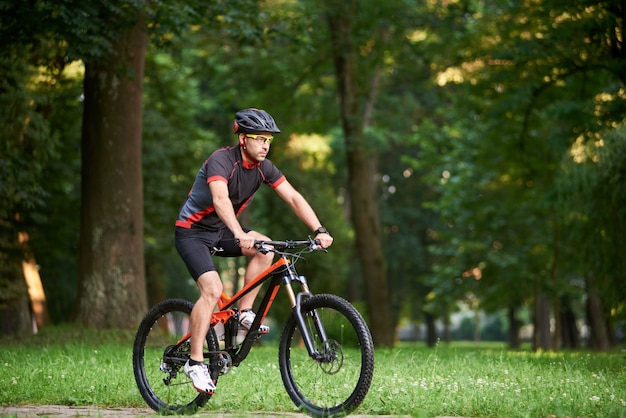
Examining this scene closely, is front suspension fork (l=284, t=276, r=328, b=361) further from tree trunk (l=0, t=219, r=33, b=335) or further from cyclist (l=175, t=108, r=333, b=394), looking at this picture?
tree trunk (l=0, t=219, r=33, b=335)

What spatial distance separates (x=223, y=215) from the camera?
6.29 meters

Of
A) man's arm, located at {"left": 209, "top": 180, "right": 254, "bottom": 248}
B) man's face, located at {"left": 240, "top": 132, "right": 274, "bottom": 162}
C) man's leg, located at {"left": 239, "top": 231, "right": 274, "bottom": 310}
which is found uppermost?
man's face, located at {"left": 240, "top": 132, "right": 274, "bottom": 162}

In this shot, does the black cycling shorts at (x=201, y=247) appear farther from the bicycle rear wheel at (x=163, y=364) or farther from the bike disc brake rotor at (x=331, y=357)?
the bike disc brake rotor at (x=331, y=357)

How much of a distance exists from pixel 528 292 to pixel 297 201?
21439 millimetres

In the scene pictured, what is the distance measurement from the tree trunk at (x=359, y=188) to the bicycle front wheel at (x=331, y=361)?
14444 mm

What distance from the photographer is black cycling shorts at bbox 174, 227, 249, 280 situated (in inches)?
259

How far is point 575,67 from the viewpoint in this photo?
53.1 ft

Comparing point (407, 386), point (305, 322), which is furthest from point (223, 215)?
point (407, 386)

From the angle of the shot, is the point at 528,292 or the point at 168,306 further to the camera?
the point at 528,292

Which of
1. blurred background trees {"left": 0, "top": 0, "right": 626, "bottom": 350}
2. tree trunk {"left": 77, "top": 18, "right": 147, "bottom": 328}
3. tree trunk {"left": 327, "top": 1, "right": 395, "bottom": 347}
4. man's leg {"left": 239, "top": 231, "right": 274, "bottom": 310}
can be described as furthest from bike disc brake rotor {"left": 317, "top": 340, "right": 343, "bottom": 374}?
tree trunk {"left": 327, "top": 1, "right": 395, "bottom": 347}

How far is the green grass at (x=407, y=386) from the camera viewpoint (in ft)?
21.6

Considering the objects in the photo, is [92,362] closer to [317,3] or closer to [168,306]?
[168,306]

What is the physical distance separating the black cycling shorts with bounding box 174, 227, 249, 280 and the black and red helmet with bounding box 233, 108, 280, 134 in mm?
819

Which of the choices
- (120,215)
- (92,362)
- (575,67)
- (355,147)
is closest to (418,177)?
(355,147)
